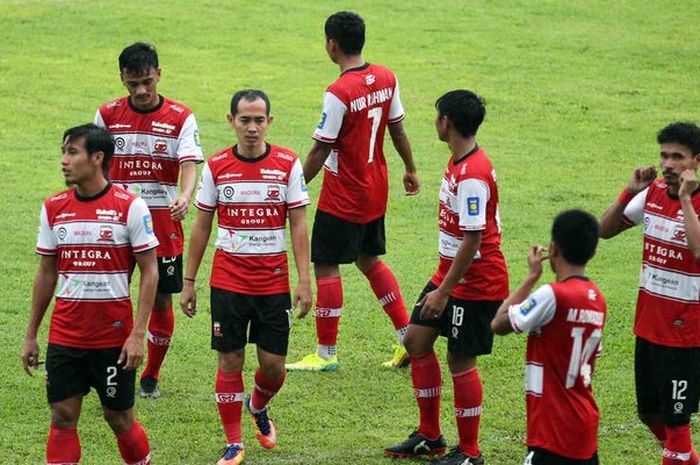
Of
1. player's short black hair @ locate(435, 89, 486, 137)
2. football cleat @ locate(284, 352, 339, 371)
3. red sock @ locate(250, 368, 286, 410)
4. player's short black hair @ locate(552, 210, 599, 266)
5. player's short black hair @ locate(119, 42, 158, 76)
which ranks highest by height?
player's short black hair @ locate(119, 42, 158, 76)

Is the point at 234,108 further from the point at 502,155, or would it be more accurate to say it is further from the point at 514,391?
the point at 502,155

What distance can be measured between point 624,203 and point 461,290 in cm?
124

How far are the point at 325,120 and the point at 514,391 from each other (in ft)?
8.57

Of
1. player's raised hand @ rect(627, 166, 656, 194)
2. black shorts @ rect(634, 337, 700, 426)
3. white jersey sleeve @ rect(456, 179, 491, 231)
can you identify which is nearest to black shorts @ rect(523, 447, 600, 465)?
black shorts @ rect(634, 337, 700, 426)

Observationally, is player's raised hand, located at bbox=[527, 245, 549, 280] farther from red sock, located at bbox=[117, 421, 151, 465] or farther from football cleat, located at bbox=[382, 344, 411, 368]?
football cleat, located at bbox=[382, 344, 411, 368]

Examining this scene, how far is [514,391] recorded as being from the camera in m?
10.9

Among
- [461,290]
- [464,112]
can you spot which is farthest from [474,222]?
[464,112]

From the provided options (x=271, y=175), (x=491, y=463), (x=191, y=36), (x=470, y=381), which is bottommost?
(x=491, y=463)

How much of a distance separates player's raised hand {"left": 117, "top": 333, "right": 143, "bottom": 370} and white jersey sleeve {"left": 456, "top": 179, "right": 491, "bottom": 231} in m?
2.21

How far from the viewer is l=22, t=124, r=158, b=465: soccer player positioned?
8.34 m

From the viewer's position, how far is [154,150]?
414 inches

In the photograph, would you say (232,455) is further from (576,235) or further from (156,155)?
(576,235)

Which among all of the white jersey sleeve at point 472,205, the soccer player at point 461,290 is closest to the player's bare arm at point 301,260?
the soccer player at point 461,290

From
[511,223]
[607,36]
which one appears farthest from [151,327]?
[607,36]
